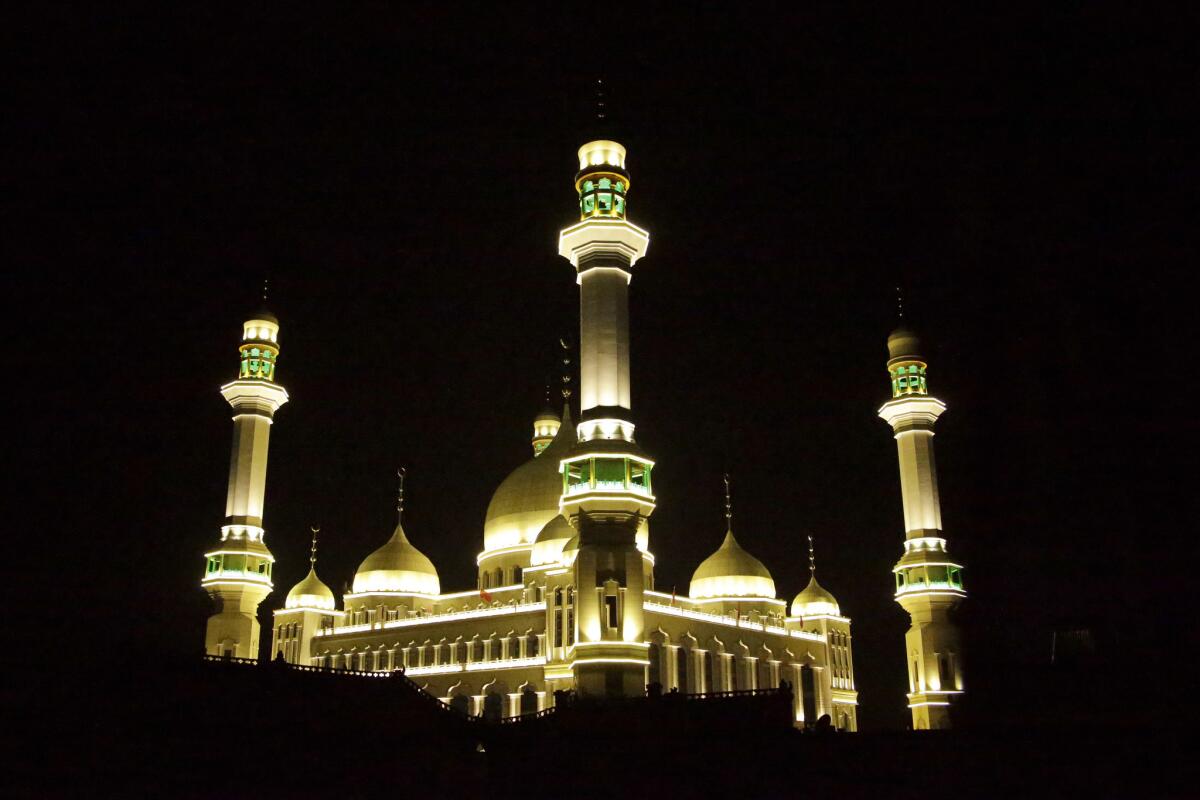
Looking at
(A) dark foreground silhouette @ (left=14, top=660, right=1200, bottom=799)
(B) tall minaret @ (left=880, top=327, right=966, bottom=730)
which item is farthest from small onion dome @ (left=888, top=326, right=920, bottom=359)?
(A) dark foreground silhouette @ (left=14, top=660, right=1200, bottom=799)

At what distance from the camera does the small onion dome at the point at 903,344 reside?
48.5m

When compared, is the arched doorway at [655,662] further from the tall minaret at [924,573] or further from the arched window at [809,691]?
the tall minaret at [924,573]

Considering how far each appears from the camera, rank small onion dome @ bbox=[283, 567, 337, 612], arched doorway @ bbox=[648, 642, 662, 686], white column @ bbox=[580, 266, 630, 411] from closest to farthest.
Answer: white column @ bbox=[580, 266, 630, 411], arched doorway @ bbox=[648, 642, 662, 686], small onion dome @ bbox=[283, 567, 337, 612]

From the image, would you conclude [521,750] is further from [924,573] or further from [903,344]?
[903,344]

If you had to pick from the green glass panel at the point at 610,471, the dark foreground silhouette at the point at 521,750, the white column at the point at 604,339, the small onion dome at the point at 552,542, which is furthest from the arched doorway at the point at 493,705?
Result: the dark foreground silhouette at the point at 521,750

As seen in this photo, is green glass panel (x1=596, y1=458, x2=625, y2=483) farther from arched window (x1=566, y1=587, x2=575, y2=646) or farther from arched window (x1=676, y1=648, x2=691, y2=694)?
arched window (x1=676, y1=648, x2=691, y2=694)

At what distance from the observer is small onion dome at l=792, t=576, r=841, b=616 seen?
51.7 meters

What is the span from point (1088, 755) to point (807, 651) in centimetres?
2347

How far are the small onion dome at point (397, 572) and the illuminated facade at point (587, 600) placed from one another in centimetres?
7

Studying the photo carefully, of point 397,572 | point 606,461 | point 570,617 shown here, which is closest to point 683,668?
point 570,617

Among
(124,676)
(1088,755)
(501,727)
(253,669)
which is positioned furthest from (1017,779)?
(124,676)

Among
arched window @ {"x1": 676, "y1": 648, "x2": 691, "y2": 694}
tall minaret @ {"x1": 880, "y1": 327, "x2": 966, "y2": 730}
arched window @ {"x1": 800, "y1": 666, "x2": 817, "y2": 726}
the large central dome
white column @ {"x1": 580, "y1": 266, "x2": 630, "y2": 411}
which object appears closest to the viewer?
white column @ {"x1": 580, "y1": 266, "x2": 630, "y2": 411}

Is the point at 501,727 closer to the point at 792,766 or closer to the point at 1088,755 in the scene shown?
A: the point at 792,766

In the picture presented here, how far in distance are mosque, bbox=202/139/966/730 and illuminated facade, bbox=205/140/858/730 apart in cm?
7
